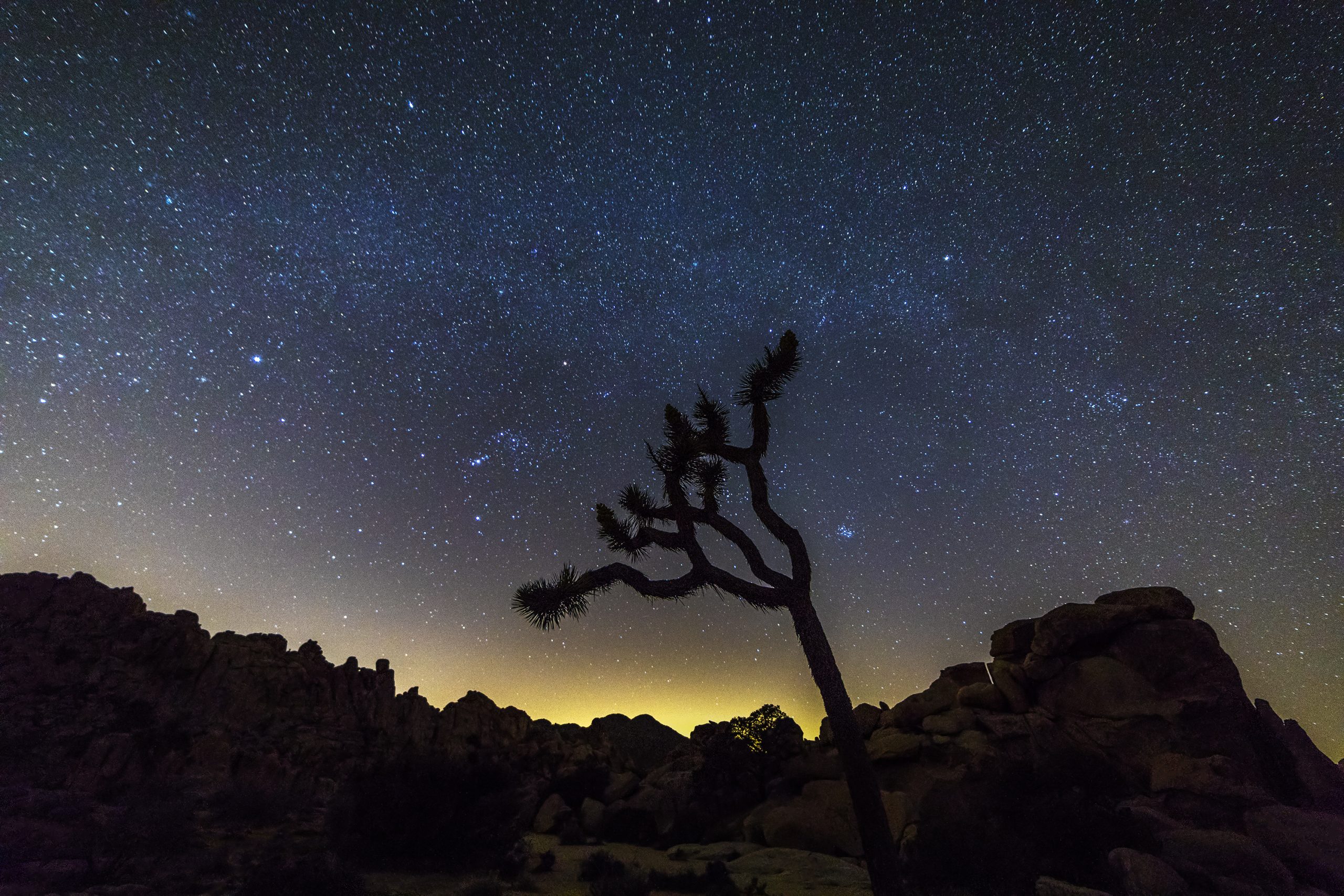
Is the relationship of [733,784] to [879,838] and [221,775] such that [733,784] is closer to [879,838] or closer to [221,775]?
[879,838]

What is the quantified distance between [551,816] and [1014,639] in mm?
18879

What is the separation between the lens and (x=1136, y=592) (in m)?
18.5

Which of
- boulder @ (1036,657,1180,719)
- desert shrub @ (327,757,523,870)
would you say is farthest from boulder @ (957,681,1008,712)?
desert shrub @ (327,757,523,870)

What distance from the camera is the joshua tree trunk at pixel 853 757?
7.94m

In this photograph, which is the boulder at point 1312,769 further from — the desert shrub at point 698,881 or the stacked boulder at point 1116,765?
the desert shrub at point 698,881

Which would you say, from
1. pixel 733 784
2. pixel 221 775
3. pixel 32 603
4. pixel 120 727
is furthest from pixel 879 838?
pixel 32 603

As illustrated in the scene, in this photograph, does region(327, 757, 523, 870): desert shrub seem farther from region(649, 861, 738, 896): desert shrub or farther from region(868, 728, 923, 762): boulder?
region(868, 728, 923, 762): boulder

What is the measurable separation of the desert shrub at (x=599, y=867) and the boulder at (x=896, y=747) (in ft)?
30.9

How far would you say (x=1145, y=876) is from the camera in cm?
838

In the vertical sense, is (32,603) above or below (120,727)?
above

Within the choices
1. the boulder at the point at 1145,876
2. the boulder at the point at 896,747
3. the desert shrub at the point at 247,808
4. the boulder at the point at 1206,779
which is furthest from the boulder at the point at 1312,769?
the desert shrub at the point at 247,808

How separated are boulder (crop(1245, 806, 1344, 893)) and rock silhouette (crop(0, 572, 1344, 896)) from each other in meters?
0.05

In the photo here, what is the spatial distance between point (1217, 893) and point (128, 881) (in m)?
18.1

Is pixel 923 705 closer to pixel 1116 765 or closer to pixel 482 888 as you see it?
pixel 1116 765
